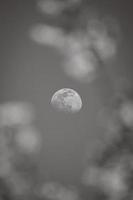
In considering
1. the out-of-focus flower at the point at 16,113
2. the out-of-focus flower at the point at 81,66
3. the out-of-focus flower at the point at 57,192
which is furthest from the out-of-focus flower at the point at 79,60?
the out-of-focus flower at the point at 57,192

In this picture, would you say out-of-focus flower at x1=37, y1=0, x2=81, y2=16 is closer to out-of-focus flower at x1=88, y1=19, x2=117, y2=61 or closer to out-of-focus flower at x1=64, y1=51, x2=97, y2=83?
out-of-focus flower at x1=88, y1=19, x2=117, y2=61

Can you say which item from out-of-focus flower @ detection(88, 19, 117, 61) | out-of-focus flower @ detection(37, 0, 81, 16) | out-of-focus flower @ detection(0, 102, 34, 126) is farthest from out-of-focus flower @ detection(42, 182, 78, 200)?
out-of-focus flower @ detection(37, 0, 81, 16)

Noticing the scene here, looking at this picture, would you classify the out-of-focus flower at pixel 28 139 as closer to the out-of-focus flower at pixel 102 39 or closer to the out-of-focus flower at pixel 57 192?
the out-of-focus flower at pixel 57 192

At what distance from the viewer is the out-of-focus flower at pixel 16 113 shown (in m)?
1.50

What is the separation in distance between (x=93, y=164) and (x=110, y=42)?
0.60 m

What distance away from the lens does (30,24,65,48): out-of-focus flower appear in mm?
1578

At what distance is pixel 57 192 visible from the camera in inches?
56.6

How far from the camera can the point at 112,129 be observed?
1498 millimetres

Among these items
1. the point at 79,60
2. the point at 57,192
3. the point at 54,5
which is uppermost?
the point at 54,5

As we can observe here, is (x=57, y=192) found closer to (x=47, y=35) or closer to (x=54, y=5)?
(x=47, y=35)

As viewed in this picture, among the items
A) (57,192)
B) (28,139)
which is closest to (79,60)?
(28,139)

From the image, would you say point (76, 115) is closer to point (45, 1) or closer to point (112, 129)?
point (112, 129)

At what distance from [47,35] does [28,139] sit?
521mm

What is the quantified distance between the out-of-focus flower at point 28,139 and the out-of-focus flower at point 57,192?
6.8 inches
